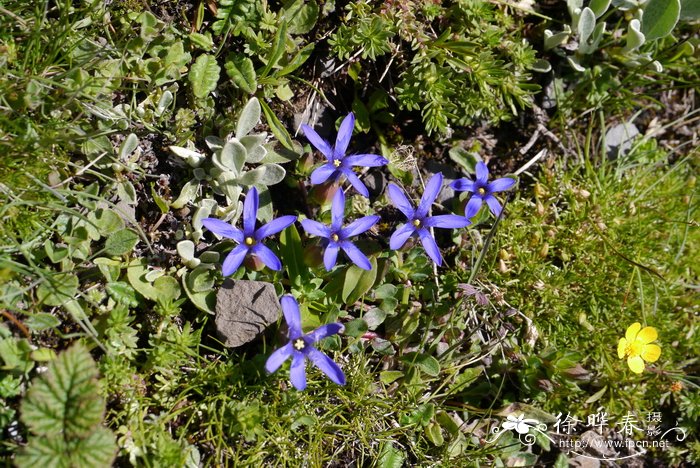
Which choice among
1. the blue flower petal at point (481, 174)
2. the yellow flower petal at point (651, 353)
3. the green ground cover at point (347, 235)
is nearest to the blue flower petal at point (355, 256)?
the green ground cover at point (347, 235)

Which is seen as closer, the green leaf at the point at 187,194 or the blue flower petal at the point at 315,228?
the blue flower petal at the point at 315,228

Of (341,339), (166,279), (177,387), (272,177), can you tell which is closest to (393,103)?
(272,177)

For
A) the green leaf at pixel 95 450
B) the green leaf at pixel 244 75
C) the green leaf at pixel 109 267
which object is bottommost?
the green leaf at pixel 95 450

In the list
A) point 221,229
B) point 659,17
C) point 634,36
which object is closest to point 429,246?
point 221,229

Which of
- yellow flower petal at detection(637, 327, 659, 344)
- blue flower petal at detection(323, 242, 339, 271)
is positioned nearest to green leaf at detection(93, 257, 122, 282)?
blue flower petal at detection(323, 242, 339, 271)

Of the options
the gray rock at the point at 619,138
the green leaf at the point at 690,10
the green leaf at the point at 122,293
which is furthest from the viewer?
the gray rock at the point at 619,138

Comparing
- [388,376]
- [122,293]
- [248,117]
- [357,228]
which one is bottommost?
[388,376]

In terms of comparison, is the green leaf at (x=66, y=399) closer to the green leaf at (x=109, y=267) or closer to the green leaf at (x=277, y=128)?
the green leaf at (x=109, y=267)

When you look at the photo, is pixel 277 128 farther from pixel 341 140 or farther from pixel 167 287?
pixel 167 287
